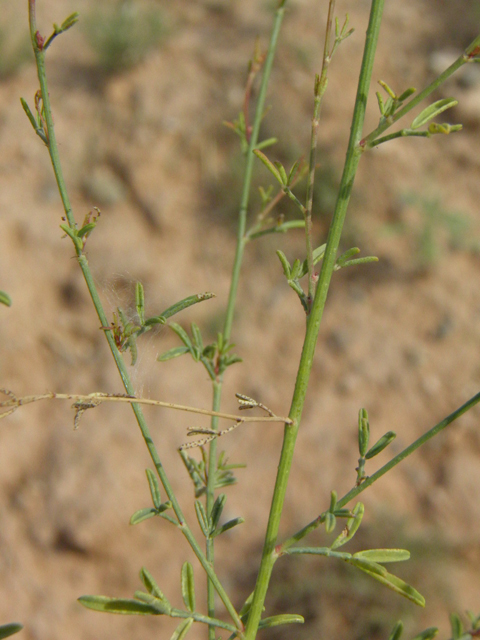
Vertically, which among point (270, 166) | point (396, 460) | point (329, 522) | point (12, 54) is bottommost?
point (329, 522)

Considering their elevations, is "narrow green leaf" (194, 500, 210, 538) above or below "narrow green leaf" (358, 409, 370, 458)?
below

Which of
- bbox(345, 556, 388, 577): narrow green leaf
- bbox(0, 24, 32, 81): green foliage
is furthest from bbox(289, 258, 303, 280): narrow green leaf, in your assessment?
bbox(0, 24, 32, 81): green foliage

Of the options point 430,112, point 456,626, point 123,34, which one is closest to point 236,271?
point 430,112

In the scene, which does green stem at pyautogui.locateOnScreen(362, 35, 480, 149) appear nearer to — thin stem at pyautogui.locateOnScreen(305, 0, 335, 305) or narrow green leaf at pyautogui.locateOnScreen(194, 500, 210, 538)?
thin stem at pyautogui.locateOnScreen(305, 0, 335, 305)

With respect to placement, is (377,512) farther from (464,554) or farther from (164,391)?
(164,391)

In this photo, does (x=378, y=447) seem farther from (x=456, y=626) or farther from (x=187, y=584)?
(x=187, y=584)

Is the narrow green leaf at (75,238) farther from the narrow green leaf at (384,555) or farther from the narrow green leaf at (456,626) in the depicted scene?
the narrow green leaf at (456,626)
